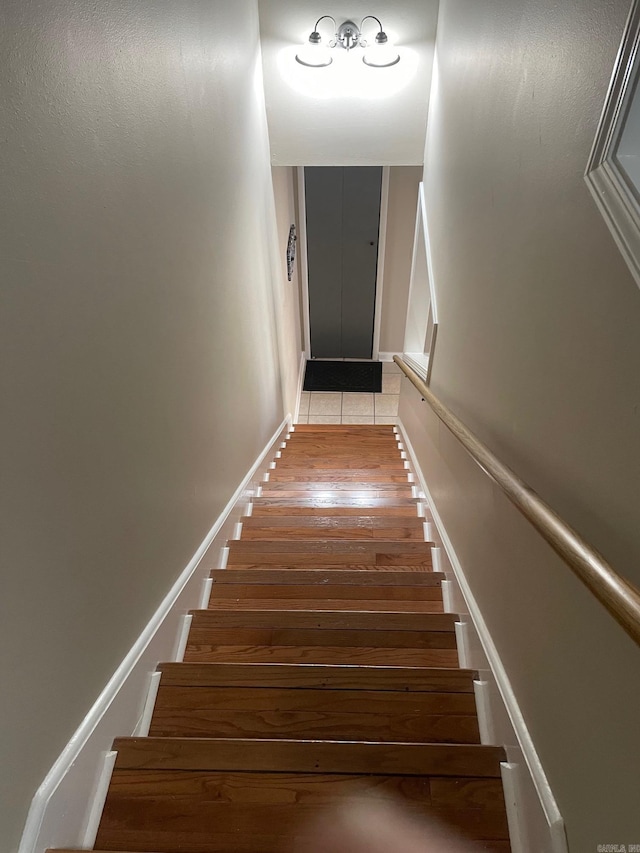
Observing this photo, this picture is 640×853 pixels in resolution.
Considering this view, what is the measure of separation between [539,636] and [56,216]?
50.2 inches

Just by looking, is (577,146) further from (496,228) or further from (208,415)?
(208,415)

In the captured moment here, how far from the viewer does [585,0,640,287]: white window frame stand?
30.4 inches

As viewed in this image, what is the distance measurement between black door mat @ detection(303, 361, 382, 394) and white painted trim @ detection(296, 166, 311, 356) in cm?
41

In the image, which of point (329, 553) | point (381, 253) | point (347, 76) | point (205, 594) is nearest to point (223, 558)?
point (205, 594)

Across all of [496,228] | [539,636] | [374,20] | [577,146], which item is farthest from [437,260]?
[539,636]

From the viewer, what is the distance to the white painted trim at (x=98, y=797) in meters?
1.07

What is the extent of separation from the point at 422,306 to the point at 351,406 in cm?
335

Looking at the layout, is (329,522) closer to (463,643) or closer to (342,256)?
(463,643)

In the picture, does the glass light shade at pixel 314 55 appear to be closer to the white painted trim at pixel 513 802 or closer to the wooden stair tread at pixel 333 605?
the wooden stair tread at pixel 333 605

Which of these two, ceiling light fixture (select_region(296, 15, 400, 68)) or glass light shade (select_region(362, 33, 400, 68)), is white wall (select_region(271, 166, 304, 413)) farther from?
glass light shade (select_region(362, 33, 400, 68))

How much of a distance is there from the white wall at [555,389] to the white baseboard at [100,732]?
3.10ft

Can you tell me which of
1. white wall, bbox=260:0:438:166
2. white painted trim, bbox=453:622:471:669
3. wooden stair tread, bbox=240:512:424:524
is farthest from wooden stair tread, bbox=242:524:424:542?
white wall, bbox=260:0:438:166

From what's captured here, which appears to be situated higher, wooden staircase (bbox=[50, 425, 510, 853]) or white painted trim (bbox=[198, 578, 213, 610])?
white painted trim (bbox=[198, 578, 213, 610])

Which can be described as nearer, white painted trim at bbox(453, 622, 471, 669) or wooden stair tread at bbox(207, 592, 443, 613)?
white painted trim at bbox(453, 622, 471, 669)
